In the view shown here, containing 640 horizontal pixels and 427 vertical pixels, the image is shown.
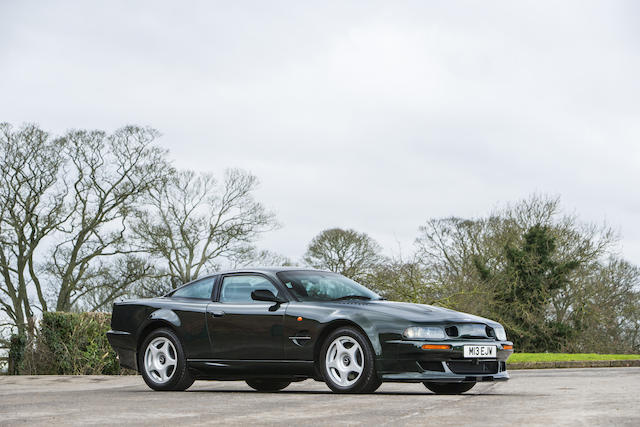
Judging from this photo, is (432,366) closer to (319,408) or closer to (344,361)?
(344,361)

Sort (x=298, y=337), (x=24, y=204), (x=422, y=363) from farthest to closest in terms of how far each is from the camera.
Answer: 1. (x=24, y=204)
2. (x=298, y=337)
3. (x=422, y=363)

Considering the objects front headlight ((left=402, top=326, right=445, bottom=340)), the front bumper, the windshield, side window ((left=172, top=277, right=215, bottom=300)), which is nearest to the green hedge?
side window ((left=172, top=277, right=215, bottom=300))

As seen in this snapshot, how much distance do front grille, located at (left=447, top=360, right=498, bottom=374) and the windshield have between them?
151 centimetres

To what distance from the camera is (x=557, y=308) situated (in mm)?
38594

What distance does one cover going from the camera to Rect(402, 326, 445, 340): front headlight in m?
8.84

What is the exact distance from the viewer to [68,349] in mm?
15430

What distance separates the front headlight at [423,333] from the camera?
884 cm

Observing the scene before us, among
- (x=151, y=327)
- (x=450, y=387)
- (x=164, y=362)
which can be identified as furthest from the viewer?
(x=151, y=327)

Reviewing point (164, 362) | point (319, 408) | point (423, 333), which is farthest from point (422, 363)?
point (164, 362)

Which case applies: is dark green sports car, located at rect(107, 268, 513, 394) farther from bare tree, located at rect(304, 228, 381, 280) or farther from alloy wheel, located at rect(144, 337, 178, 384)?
bare tree, located at rect(304, 228, 381, 280)

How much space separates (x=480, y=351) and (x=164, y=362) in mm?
3804

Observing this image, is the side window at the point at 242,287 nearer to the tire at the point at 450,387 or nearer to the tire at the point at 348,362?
the tire at the point at 348,362

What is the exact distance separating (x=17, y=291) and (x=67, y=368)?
66.4 ft

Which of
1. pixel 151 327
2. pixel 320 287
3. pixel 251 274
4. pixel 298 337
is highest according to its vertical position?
pixel 251 274
